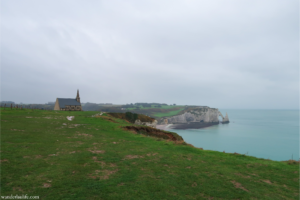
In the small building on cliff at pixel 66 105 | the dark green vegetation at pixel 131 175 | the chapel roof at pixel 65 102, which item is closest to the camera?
the dark green vegetation at pixel 131 175

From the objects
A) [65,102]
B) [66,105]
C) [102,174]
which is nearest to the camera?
[102,174]

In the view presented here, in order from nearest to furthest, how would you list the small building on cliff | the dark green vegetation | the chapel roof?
the dark green vegetation → the small building on cliff → the chapel roof

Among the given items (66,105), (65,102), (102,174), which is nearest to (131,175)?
(102,174)

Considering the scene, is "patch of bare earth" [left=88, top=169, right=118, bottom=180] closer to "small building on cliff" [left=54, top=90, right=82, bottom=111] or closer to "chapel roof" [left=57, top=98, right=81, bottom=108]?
"small building on cliff" [left=54, top=90, right=82, bottom=111]

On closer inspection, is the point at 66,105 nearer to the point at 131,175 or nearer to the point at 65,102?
the point at 65,102

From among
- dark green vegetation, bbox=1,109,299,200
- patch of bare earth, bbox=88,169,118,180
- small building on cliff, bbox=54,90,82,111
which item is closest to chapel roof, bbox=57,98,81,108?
small building on cliff, bbox=54,90,82,111

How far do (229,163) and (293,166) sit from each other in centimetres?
492

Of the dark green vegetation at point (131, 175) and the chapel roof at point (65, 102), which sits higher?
the chapel roof at point (65, 102)

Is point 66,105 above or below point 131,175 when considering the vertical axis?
above

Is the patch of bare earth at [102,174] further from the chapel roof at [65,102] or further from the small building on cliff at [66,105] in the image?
the chapel roof at [65,102]

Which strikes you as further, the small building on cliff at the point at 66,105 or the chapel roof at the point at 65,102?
the chapel roof at the point at 65,102

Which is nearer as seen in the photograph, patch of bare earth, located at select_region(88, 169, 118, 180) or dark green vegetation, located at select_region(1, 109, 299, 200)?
dark green vegetation, located at select_region(1, 109, 299, 200)

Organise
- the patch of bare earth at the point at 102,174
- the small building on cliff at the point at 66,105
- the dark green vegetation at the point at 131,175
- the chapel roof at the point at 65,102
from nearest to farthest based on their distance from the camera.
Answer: the dark green vegetation at the point at 131,175 → the patch of bare earth at the point at 102,174 → the small building on cliff at the point at 66,105 → the chapel roof at the point at 65,102

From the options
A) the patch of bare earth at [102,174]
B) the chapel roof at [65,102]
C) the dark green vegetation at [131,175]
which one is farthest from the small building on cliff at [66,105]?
the patch of bare earth at [102,174]
